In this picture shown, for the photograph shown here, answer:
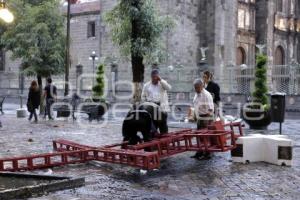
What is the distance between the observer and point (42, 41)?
963 inches

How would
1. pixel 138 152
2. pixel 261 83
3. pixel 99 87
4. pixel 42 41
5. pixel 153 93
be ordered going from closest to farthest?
pixel 138 152 → pixel 153 93 → pixel 261 83 → pixel 99 87 → pixel 42 41

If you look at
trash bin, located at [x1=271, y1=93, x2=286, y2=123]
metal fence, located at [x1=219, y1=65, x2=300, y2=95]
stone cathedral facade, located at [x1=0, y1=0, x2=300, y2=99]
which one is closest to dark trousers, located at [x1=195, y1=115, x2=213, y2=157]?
trash bin, located at [x1=271, y1=93, x2=286, y2=123]

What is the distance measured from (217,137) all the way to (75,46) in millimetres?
35367

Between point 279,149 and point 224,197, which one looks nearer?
point 224,197

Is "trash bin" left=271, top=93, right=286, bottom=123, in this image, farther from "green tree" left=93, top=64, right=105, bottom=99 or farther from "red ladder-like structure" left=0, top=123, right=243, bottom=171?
"green tree" left=93, top=64, right=105, bottom=99

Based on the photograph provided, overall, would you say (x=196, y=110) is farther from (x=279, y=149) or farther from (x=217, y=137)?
(x=279, y=149)

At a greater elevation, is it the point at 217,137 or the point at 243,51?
the point at 243,51

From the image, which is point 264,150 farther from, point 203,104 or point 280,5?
point 280,5

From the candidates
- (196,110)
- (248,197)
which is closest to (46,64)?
(196,110)

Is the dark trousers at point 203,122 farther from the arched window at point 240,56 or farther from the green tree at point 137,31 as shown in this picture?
the arched window at point 240,56

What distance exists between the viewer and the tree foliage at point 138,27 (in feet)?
59.0

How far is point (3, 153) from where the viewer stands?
10.6 metres

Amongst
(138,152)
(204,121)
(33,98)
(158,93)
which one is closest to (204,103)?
(204,121)

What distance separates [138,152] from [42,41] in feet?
57.3
